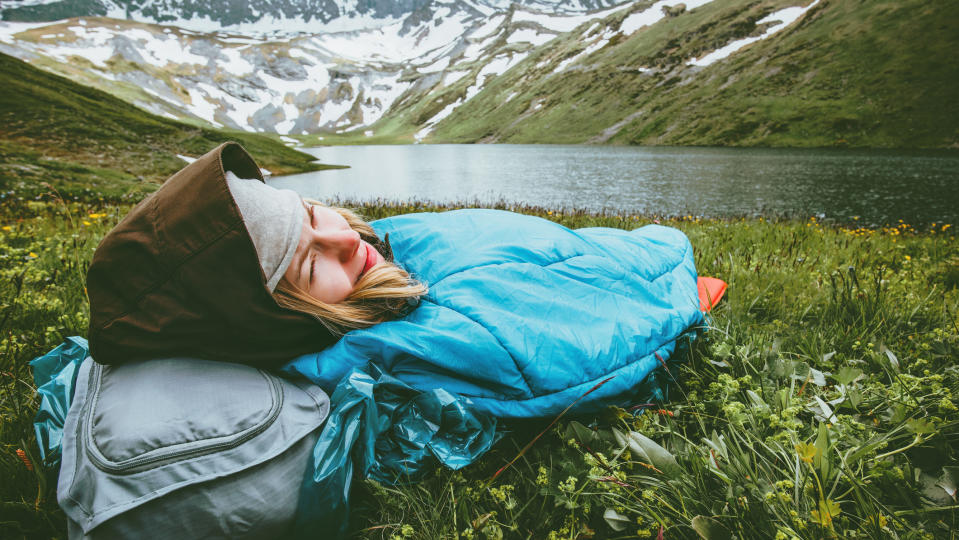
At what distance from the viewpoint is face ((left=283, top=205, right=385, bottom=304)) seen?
6.49 ft

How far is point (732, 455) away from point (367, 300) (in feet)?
5.84

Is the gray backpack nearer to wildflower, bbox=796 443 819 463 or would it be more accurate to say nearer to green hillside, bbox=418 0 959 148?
wildflower, bbox=796 443 819 463

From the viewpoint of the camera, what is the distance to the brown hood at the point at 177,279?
5.16 ft

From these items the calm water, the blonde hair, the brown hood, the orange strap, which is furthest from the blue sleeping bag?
the calm water

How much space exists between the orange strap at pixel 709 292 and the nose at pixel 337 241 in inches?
98.6

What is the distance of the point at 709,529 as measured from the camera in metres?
1.26

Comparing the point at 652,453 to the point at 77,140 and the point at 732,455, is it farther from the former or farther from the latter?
the point at 77,140

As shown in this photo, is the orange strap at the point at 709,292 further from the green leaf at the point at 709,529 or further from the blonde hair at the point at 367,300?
the blonde hair at the point at 367,300

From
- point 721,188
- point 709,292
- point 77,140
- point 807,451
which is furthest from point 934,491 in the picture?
point 721,188

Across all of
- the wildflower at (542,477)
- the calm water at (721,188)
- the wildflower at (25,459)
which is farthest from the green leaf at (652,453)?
the calm water at (721,188)

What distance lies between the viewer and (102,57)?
160 metres

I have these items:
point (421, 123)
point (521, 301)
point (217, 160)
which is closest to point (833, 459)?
point (521, 301)

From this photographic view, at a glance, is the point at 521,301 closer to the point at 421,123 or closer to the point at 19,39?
the point at 421,123

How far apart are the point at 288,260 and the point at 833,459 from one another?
227cm
